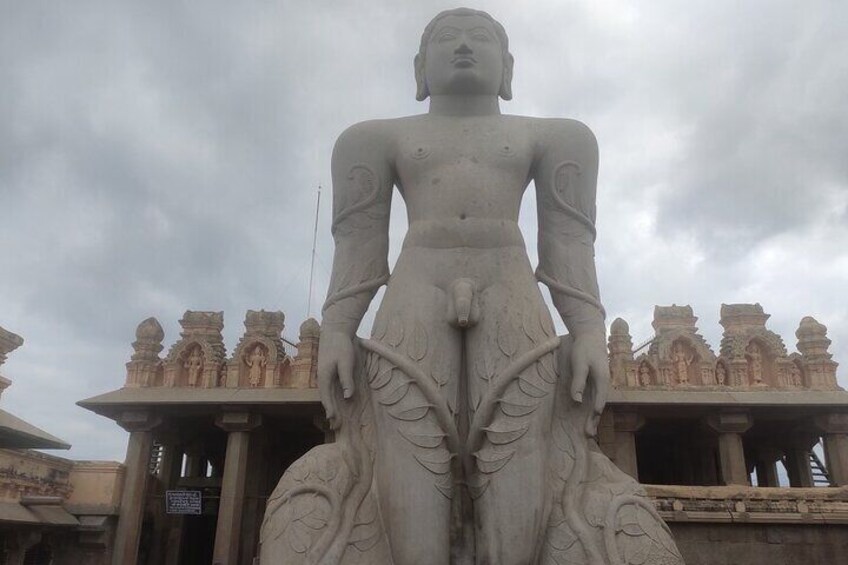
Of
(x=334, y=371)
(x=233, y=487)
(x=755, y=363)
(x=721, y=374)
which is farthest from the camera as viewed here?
(x=755, y=363)

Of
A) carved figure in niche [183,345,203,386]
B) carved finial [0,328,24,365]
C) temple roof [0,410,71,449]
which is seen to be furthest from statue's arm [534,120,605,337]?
carved figure in niche [183,345,203,386]

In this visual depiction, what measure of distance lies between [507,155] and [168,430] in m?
17.1

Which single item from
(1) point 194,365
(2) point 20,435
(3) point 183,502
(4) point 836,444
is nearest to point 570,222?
(2) point 20,435

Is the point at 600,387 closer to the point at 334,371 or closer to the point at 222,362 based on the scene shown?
the point at 334,371

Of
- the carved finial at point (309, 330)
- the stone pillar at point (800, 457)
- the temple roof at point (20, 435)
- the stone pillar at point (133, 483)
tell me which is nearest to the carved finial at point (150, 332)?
the stone pillar at point (133, 483)

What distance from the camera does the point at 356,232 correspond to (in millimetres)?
4012

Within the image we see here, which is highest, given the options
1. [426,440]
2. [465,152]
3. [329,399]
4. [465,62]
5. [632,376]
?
[632,376]

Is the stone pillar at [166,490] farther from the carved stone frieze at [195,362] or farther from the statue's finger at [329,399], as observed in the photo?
the statue's finger at [329,399]

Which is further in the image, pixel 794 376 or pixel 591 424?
pixel 794 376

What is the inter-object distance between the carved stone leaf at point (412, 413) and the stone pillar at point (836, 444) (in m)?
14.7

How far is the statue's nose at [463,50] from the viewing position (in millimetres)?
4176

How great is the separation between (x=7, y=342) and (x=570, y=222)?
9.60 metres

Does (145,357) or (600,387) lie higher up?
(145,357)

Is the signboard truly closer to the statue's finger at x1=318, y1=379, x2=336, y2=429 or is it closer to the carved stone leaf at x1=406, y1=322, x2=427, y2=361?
the statue's finger at x1=318, y1=379, x2=336, y2=429
